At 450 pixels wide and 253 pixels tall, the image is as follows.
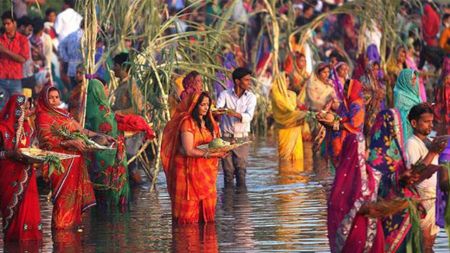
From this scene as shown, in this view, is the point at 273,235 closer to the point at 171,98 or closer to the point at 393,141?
the point at 393,141

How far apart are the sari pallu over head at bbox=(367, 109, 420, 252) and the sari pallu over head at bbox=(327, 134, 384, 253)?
0.20ft

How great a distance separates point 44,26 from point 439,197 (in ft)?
53.0

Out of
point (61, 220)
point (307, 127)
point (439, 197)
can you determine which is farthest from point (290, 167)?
point (439, 197)

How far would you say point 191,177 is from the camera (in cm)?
1516

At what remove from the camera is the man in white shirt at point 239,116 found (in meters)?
18.5

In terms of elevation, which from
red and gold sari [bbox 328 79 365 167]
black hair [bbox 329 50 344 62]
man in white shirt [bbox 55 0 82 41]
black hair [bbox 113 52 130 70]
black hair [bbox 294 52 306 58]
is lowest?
red and gold sari [bbox 328 79 365 167]

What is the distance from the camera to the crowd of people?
1147 centimetres

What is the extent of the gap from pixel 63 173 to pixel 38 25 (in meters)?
11.3

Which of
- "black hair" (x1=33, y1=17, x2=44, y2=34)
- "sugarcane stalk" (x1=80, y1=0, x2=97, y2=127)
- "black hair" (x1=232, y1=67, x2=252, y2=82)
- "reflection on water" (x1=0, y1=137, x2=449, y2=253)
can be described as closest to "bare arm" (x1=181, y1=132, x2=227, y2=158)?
"reflection on water" (x1=0, y1=137, x2=449, y2=253)

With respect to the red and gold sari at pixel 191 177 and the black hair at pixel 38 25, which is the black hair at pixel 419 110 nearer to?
the red and gold sari at pixel 191 177

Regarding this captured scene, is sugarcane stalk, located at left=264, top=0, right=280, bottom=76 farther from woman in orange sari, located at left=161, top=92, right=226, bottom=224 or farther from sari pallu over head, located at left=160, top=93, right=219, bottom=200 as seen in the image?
woman in orange sari, located at left=161, top=92, right=226, bottom=224

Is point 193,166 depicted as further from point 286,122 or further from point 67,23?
point 67,23

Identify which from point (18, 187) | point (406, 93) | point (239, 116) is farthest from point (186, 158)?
point (406, 93)

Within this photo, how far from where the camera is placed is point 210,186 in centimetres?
1520
